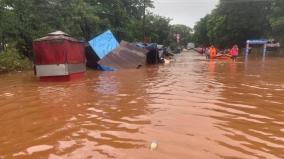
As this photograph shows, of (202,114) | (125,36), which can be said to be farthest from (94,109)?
(125,36)

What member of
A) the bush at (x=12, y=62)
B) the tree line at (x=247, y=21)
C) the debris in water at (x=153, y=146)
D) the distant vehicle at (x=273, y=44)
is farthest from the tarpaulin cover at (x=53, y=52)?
the tree line at (x=247, y=21)

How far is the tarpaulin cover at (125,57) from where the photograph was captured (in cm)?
2067

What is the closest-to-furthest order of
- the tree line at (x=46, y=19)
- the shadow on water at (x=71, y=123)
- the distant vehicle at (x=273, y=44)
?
the shadow on water at (x=71, y=123) → the tree line at (x=46, y=19) → the distant vehicle at (x=273, y=44)

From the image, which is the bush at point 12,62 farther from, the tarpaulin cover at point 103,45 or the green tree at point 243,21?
the green tree at point 243,21

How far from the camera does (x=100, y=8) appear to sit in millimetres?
34438

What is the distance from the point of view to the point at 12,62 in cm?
1942

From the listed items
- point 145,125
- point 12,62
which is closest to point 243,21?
point 12,62

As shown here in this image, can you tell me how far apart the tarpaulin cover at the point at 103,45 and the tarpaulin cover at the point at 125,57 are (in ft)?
0.83

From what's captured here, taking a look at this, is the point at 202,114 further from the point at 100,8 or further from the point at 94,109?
the point at 100,8

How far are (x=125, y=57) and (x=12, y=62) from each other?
6.61m

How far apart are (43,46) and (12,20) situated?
823 cm

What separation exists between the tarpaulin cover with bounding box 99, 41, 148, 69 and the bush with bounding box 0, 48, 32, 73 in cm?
454

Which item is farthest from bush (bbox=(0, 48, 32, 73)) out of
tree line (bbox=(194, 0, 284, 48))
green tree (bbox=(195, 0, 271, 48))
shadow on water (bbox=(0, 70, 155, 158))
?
green tree (bbox=(195, 0, 271, 48))

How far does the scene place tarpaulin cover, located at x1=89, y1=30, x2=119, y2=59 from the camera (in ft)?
66.0
